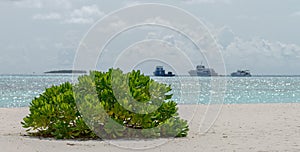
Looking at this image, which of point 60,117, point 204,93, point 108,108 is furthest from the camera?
point 204,93

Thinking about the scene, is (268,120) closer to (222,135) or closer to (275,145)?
(222,135)

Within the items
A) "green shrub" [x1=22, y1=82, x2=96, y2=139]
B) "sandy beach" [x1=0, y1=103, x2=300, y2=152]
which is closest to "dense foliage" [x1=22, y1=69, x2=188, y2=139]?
"green shrub" [x1=22, y1=82, x2=96, y2=139]

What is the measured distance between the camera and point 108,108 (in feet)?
32.8

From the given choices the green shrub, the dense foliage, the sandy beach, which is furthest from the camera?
the green shrub

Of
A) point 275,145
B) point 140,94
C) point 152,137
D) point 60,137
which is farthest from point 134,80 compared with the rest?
point 275,145

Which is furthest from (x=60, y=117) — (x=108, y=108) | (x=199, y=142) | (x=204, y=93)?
(x=204, y=93)

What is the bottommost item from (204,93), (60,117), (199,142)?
(199,142)

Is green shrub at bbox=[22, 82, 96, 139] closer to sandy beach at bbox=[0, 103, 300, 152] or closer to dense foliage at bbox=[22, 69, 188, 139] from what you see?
dense foliage at bbox=[22, 69, 188, 139]

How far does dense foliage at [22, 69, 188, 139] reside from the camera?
32.7 feet

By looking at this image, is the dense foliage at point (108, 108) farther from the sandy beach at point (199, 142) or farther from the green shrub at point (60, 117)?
the sandy beach at point (199, 142)

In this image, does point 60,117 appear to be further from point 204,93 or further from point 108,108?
point 204,93

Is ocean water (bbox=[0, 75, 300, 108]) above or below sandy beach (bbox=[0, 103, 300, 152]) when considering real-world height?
above

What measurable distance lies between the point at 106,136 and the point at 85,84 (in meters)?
1.10

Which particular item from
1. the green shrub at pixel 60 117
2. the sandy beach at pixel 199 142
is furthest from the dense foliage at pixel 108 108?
the sandy beach at pixel 199 142
